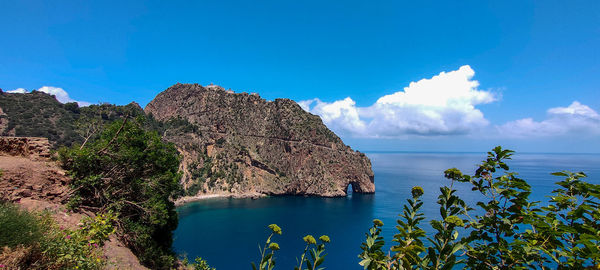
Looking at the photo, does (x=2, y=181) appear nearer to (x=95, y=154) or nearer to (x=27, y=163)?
(x=27, y=163)

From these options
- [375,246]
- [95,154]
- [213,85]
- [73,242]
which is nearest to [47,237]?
[73,242]

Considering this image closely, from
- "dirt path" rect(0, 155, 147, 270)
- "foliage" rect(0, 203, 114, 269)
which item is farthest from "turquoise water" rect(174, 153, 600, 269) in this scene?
"foliage" rect(0, 203, 114, 269)

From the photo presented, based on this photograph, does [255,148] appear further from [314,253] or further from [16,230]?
[314,253]

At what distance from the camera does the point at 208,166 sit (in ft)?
342

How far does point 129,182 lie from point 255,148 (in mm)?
101224

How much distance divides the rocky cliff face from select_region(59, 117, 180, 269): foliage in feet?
265

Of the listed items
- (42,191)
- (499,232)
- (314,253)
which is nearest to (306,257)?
(314,253)

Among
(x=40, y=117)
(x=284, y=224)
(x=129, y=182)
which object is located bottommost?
(x=284, y=224)

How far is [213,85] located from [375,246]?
141023 mm

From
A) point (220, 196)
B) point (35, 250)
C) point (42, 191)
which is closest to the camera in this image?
point (35, 250)

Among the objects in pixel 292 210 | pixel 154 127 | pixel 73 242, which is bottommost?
pixel 292 210

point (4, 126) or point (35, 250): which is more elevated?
point (4, 126)

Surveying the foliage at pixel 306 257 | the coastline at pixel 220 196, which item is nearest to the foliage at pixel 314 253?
the foliage at pixel 306 257

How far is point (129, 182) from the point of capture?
17.8 meters
